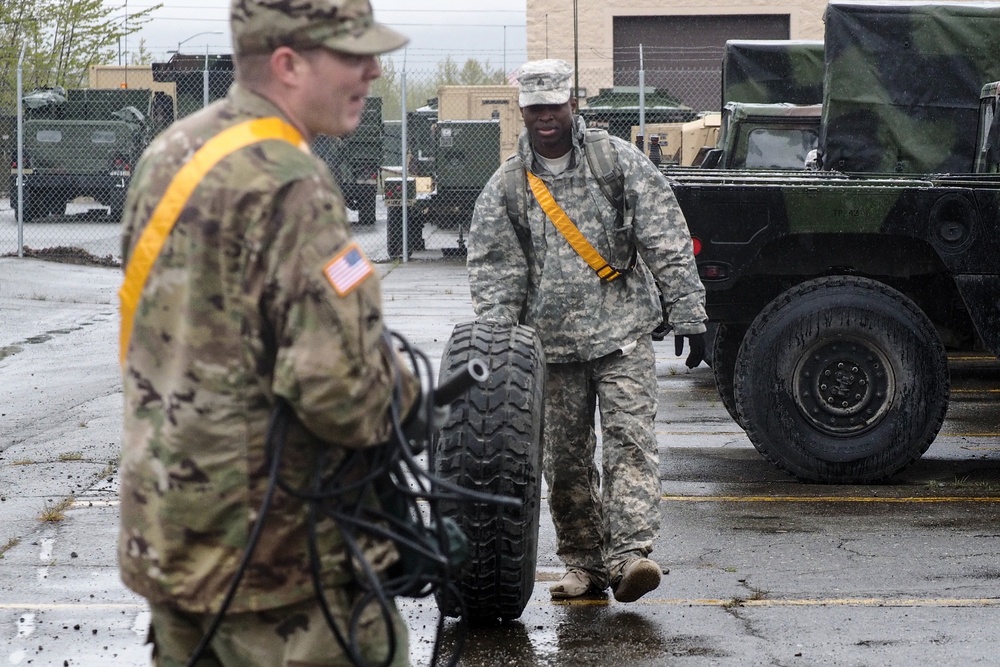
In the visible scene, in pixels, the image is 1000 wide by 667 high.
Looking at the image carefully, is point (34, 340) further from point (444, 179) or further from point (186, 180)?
point (186, 180)

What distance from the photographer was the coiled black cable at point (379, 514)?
2.55 m

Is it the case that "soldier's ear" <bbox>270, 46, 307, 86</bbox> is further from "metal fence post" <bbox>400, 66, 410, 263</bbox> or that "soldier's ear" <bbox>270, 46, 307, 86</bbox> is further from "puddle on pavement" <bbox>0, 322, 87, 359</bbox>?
"metal fence post" <bbox>400, 66, 410, 263</bbox>

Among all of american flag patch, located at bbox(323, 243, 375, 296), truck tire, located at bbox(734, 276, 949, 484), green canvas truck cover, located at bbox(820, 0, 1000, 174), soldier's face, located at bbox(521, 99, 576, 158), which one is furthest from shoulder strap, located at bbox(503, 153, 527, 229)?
green canvas truck cover, located at bbox(820, 0, 1000, 174)

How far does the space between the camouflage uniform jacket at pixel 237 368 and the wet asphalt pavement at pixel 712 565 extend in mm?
2297

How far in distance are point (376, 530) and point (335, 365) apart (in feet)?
1.16

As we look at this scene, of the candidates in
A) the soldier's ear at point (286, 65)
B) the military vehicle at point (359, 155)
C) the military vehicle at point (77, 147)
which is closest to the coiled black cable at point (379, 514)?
the soldier's ear at point (286, 65)

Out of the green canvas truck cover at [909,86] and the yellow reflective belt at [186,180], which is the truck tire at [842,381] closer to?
the green canvas truck cover at [909,86]

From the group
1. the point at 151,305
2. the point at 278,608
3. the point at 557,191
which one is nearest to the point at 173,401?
the point at 151,305

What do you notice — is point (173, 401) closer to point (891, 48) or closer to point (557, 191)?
point (557, 191)

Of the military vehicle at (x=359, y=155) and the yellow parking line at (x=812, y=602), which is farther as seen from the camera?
the military vehicle at (x=359, y=155)

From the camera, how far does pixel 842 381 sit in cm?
747

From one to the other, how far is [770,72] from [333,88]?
11.9 m

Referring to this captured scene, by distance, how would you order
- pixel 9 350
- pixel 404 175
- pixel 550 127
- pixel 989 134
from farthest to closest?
pixel 404 175
pixel 9 350
pixel 989 134
pixel 550 127

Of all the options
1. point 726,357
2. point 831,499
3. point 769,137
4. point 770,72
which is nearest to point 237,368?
point 831,499
